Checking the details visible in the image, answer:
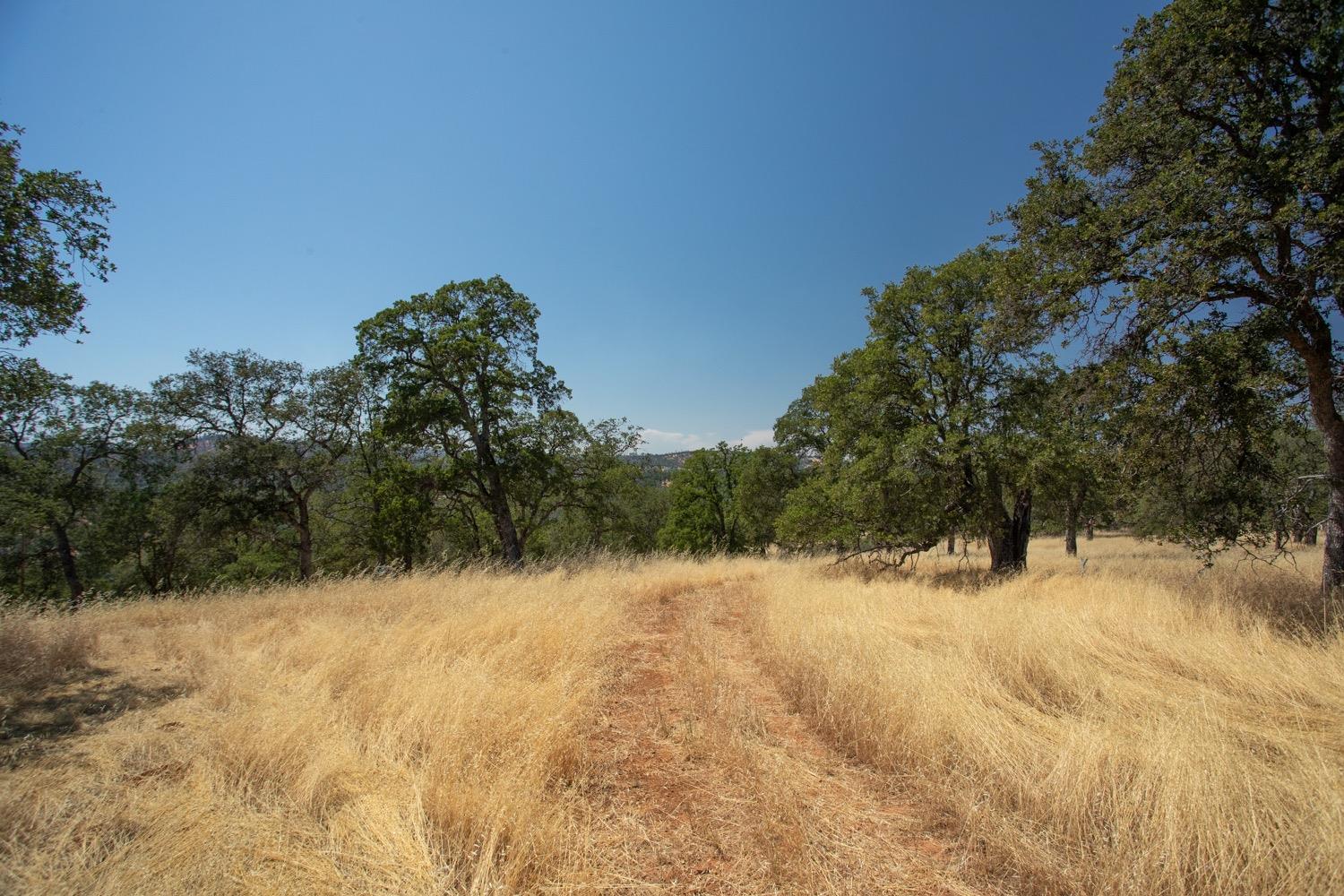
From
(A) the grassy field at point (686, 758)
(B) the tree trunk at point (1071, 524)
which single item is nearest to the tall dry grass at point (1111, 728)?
(A) the grassy field at point (686, 758)

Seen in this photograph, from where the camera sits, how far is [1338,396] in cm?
648

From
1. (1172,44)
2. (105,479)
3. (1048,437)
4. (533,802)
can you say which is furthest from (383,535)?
(1172,44)

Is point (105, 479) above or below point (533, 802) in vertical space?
above

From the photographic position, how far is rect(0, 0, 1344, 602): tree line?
5707 mm

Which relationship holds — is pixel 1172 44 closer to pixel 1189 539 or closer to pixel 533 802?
pixel 1189 539

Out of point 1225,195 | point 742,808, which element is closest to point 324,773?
point 742,808

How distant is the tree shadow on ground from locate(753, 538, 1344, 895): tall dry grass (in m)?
6.38

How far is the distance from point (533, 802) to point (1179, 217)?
9.19 metres

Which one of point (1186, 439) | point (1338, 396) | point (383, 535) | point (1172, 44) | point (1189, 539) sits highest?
point (1172, 44)

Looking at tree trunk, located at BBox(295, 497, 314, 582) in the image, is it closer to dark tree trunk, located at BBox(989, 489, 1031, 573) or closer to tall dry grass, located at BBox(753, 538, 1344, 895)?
tall dry grass, located at BBox(753, 538, 1344, 895)

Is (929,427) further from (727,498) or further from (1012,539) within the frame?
(727,498)

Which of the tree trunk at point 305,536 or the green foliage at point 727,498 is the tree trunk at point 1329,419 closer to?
the green foliage at point 727,498

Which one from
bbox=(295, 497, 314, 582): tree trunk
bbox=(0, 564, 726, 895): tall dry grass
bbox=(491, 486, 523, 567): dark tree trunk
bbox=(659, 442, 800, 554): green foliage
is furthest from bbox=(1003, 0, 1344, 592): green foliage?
bbox=(295, 497, 314, 582): tree trunk

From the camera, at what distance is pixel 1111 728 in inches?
134
